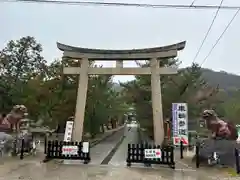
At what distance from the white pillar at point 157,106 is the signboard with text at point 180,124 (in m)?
1.14

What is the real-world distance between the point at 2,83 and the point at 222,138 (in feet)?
80.8

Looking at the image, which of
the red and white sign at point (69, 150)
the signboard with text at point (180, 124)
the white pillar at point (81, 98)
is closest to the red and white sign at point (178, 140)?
the signboard with text at point (180, 124)

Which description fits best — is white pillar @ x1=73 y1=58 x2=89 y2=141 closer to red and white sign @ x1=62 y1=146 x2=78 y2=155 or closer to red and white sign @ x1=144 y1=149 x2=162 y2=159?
red and white sign @ x1=62 y1=146 x2=78 y2=155

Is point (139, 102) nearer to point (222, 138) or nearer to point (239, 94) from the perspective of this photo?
point (222, 138)

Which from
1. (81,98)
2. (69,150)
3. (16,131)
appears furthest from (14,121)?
(69,150)

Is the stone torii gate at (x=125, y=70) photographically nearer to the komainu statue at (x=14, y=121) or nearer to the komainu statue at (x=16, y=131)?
the komainu statue at (x=16, y=131)

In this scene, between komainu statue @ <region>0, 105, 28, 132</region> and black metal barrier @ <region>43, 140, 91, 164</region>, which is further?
komainu statue @ <region>0, 105, 28, 132</region>

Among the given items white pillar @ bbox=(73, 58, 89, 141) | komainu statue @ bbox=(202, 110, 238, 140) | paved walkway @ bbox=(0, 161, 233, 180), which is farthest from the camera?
white pillar @ bbox=(73, 58, 89, 141)

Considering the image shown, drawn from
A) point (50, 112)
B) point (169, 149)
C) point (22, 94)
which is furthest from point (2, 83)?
point (169, 149)

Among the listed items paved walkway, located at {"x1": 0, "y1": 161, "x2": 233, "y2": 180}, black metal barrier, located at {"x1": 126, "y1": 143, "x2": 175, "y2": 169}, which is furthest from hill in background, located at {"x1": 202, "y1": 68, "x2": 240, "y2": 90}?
paved walkway, located at {"x1": 0, "y1": 161, "x2": 233, "y2": 180}

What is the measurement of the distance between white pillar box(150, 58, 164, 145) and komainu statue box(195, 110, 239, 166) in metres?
3.50

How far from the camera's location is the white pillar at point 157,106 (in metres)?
16.3

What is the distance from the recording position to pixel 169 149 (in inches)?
450

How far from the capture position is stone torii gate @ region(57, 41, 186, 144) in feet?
54.2
